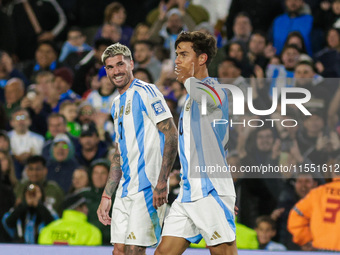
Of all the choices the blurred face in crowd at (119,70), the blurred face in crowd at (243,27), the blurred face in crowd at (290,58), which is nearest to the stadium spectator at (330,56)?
the blurred face in crowd at (290,58)

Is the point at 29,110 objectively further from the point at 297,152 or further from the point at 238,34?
the point at 297,152

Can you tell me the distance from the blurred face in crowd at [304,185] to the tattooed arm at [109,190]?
2.58 metres

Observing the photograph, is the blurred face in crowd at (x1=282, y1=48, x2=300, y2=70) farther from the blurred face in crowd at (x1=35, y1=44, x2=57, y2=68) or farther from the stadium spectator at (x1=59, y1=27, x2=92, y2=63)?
the blurred face in crowd at (x1=35, y1=44, x2=57, y2=68)

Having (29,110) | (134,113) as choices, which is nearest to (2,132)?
(29,110)

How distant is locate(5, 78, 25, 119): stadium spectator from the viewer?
9.46m

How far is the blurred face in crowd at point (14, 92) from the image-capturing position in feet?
31.2

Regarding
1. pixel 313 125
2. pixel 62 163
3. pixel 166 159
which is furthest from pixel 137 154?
pixel 62 163

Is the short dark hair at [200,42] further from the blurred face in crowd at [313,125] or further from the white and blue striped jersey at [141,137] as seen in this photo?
the blurred face in crowd at [313,125]

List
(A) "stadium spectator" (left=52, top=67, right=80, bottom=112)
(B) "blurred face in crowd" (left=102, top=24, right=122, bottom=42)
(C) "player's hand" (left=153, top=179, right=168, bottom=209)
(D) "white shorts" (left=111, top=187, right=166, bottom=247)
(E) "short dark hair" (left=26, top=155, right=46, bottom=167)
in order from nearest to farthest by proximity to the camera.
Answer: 1. (C) "player's hand" (left=153, top=179, right=168, bottom=209)
2. (D) "white shorts" (left=111, top=187, right=166, bottom=247)
3. (E) "short dark hair" (left=26, top=155, right=46, bottom=167)
4. (A) "stadium spectator" (left=52, top=67, right=80, bottom=112)
5. (B) "blurred face in crowd" (left=102, top=24, right=122, bottom=42)

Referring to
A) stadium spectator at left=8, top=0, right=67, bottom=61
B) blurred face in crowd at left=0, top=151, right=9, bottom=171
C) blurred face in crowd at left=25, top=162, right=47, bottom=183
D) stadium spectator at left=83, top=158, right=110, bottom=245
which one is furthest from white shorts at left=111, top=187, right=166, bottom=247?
stadium spectator at left=8, top=0, right=67, bottom=61

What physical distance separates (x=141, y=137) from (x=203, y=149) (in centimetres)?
56

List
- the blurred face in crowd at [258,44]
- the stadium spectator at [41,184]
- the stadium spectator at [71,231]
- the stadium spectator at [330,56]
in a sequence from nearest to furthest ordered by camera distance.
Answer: the stadium spectator at [71,231] < the stadium spectator at [41,184] < the stadium spectator at [330,56] < the blurred face in crowd at [258,44]

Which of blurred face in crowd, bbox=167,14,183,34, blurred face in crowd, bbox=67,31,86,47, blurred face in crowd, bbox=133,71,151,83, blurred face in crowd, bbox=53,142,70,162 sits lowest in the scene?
blurred face in crowd, bbox=53,142,70,162

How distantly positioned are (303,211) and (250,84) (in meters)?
2.20
